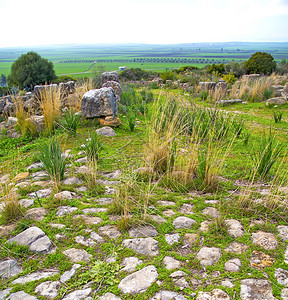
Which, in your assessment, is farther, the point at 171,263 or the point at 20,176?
the point at 20,176

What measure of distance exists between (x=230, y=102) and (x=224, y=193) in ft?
26.5

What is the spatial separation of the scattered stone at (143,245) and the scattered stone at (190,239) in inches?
10.9

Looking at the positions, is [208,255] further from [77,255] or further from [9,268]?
[9,268]

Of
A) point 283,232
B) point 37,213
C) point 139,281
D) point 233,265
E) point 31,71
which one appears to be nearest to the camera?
point 139,281

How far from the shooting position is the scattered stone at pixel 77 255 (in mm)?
2128

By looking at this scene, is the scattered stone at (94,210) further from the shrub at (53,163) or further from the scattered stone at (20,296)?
the scattered stone at (20,296)

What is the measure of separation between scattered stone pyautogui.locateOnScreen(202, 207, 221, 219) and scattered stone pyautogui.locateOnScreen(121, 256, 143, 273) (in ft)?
3.29

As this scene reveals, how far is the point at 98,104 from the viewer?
6203mm

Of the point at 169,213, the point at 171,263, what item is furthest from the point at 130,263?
the point at 169,213

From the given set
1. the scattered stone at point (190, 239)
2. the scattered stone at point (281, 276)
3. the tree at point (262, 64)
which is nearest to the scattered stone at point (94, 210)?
the scattered stone at point (190, 239)

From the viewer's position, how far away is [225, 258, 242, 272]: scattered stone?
1988mm

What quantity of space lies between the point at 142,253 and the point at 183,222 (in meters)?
0.61

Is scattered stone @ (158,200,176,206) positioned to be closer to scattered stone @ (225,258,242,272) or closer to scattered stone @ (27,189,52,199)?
scattered stone @ (225,258,242,272)

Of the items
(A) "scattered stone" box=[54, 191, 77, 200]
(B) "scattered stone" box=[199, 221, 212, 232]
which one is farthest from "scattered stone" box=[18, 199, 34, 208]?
(B) "scattered stone" box=[199, 221, 212, 232]
